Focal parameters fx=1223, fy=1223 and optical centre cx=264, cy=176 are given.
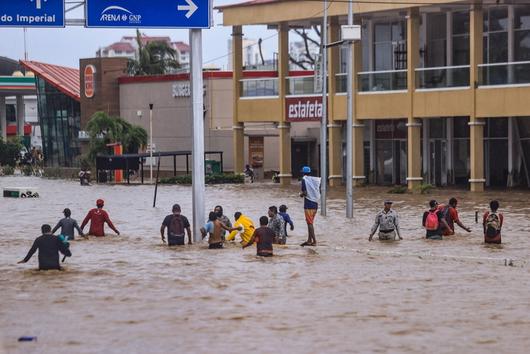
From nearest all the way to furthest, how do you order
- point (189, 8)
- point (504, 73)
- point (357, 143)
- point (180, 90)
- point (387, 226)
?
point (387, 226), point (189, 8), point (504, 73), point (357, 143), point (180, 90)

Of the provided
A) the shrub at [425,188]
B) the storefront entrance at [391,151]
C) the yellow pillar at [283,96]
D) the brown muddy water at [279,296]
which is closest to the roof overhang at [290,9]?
the yellow pillar at [283,96]

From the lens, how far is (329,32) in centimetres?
5659

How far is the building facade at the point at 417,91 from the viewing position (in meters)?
49.4

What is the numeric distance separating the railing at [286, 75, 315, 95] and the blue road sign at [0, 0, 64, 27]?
2754 centimetres

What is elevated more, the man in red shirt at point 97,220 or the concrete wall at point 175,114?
the concrete wall at point 175,114

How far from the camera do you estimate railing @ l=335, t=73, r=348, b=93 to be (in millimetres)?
55844

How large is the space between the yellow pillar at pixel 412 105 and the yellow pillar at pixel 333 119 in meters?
5.03

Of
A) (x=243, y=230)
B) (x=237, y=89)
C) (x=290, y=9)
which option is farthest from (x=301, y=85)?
(x=243, y=230)

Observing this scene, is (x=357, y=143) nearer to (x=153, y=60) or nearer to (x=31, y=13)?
(x=31, y=13)

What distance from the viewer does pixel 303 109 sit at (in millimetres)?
57594

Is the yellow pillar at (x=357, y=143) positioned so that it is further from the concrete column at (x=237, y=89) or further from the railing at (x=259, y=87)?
the concrete column at (x=237, y=89)

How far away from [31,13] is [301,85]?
29.0 metres

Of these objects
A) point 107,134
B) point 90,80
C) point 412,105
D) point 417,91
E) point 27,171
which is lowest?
point 27,171

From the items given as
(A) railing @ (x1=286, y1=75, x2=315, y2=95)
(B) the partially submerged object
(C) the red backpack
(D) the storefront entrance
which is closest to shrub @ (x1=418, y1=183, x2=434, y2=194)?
(D) the storefront entrance
